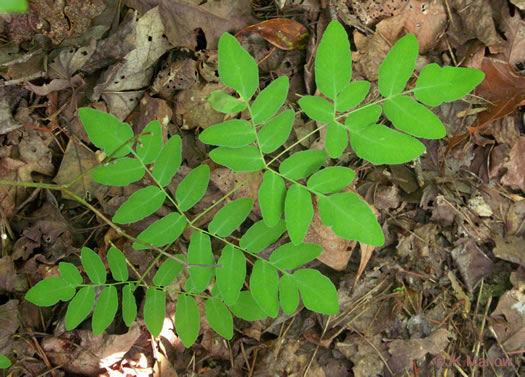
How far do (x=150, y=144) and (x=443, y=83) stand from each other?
1215 millimetres

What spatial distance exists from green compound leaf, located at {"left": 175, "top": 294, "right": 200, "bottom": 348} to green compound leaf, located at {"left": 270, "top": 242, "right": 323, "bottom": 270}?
1.45 feet

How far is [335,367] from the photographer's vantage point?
2688 mm

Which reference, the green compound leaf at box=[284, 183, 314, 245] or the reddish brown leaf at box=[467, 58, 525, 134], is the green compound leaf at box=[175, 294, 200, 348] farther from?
the reddish brown leaf at box=[467, 58, 525, 134]

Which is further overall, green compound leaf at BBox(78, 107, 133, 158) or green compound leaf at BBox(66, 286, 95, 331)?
green compound leaf at BBox(66, 286, 95, 331)

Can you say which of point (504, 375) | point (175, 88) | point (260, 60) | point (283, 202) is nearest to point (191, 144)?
point (175, 88)

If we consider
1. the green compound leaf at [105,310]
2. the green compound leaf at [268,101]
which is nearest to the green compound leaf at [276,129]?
the green compound leaf at [268,101]

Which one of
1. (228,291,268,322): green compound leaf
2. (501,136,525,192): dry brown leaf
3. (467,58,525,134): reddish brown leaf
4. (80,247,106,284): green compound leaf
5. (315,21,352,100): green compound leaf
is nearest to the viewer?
(315,21,352,100): green compound leaf

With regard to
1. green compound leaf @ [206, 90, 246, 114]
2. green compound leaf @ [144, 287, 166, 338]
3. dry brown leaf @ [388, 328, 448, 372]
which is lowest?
dry brown leaf @ [388, 328, 448, 372]

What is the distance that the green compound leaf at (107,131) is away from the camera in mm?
1788

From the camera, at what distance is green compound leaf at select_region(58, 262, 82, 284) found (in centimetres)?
196

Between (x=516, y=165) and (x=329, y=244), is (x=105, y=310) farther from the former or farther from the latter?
(x=516, y=165)

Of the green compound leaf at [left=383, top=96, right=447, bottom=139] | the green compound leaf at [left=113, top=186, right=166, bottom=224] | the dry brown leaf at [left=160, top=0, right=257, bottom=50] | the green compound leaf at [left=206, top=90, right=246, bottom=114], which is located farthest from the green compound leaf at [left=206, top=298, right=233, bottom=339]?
the dry brown leaf at [left=160, top=0, right=257, bottom=50]

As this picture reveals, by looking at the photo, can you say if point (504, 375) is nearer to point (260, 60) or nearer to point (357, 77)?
point (357, 77)

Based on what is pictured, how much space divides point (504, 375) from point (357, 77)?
2.12 m
